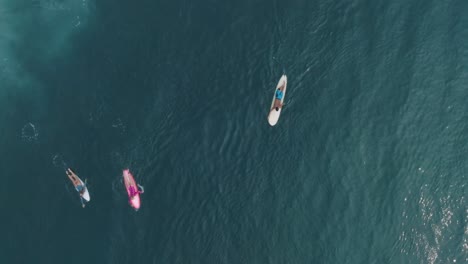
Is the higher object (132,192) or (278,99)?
(278,99)

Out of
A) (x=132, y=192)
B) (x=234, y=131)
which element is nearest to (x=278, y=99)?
(x=234, y=131)

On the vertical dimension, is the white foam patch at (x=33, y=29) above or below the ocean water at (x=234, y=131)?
above

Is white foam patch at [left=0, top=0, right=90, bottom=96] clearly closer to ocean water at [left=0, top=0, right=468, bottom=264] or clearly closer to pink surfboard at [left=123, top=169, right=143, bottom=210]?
ocean water at [left=0, top=0, right=468, bottom=264]

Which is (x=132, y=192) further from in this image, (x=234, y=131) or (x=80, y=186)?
(x=234, y=131)

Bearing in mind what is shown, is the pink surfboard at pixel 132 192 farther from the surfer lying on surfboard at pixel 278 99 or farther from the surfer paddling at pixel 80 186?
the surfer lying on surfboard at pixel 278 99

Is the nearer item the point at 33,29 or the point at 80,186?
the point at 80,186

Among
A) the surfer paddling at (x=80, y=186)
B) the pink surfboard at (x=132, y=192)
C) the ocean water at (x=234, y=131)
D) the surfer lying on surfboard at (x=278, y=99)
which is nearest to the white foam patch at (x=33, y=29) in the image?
the ocean water at (x=234, y=131)

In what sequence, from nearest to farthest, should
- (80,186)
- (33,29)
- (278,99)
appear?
1. (80,186)
2. (278,99)
3. (33,29)

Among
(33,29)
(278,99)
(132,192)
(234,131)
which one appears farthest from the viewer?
(33,29)

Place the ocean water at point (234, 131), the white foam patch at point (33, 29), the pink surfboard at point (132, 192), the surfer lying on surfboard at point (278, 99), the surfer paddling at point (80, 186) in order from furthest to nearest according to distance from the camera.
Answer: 1. the white foam patch at point (33, 29)
2. the surfer lying on surfboard at point (278, 99)
3. the surfer paddling at point (80, 186)
4. the pink surfboard at point (132, 192)
5. the ocean water at point (234, 131)
